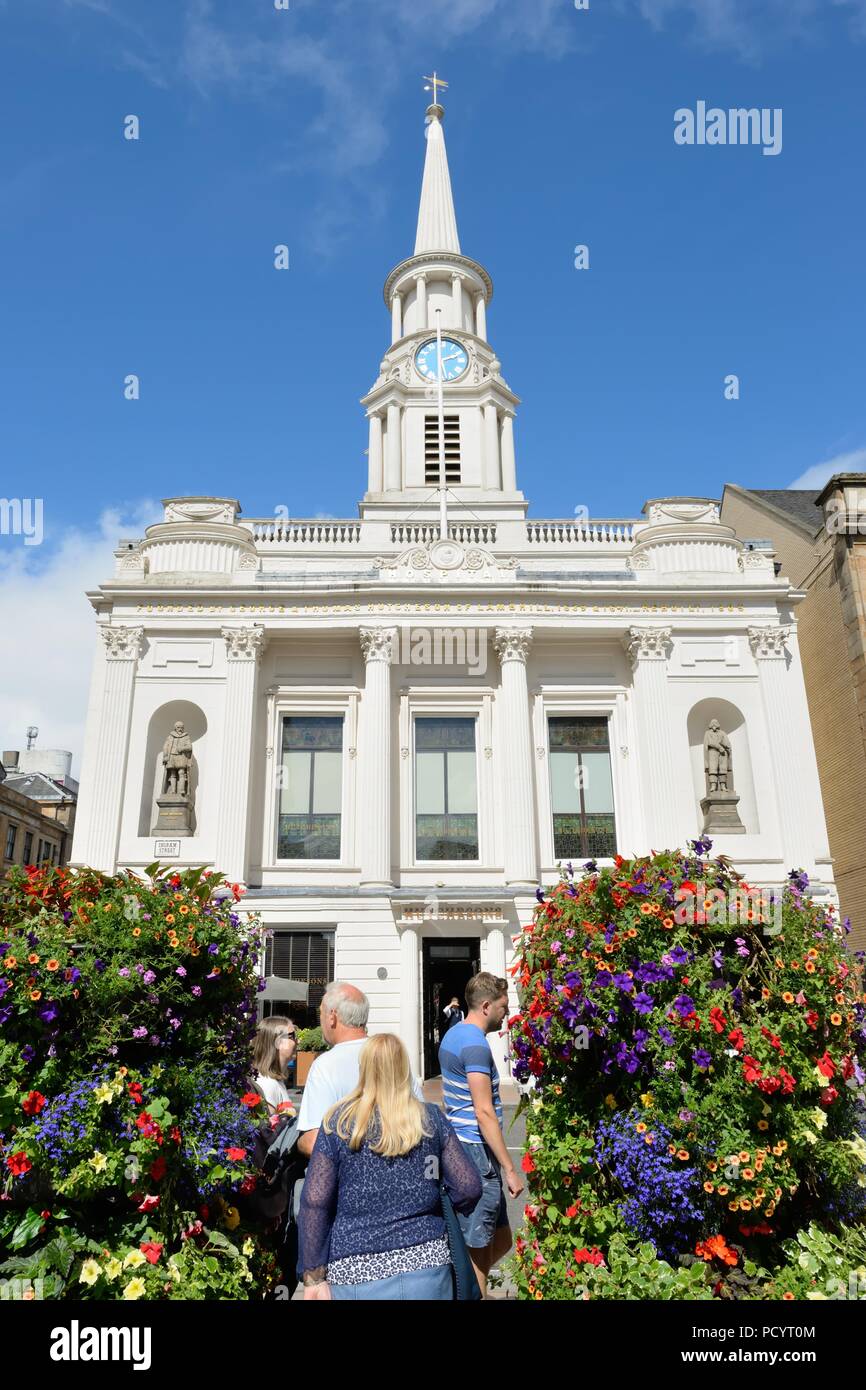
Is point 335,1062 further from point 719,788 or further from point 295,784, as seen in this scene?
point 719,788

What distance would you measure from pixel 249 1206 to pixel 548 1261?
194 cm

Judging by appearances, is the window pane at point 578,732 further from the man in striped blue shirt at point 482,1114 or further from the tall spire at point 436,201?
the tall spire at point 436,201

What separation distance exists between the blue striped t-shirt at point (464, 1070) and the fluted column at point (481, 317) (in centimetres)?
3820

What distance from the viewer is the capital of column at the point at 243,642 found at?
24.9 m

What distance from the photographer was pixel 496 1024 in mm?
6242

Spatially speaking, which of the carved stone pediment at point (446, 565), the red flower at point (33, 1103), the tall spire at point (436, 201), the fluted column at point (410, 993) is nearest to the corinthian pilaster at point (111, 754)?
the carved stone pediment at point (446, 565)

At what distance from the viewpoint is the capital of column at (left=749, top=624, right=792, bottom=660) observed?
25.4 meters

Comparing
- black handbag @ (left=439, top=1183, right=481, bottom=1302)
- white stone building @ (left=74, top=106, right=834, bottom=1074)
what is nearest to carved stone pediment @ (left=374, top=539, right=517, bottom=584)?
white stone building @ (left=74, top=106, right=834, bottom=1074)

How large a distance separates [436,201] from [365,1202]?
4866cm

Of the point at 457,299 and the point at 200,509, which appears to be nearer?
the point at 200,509

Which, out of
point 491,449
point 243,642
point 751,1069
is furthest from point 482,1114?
point 491,449

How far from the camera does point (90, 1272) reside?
464 cm

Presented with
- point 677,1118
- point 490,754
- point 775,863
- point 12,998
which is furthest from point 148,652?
point 677,1118
